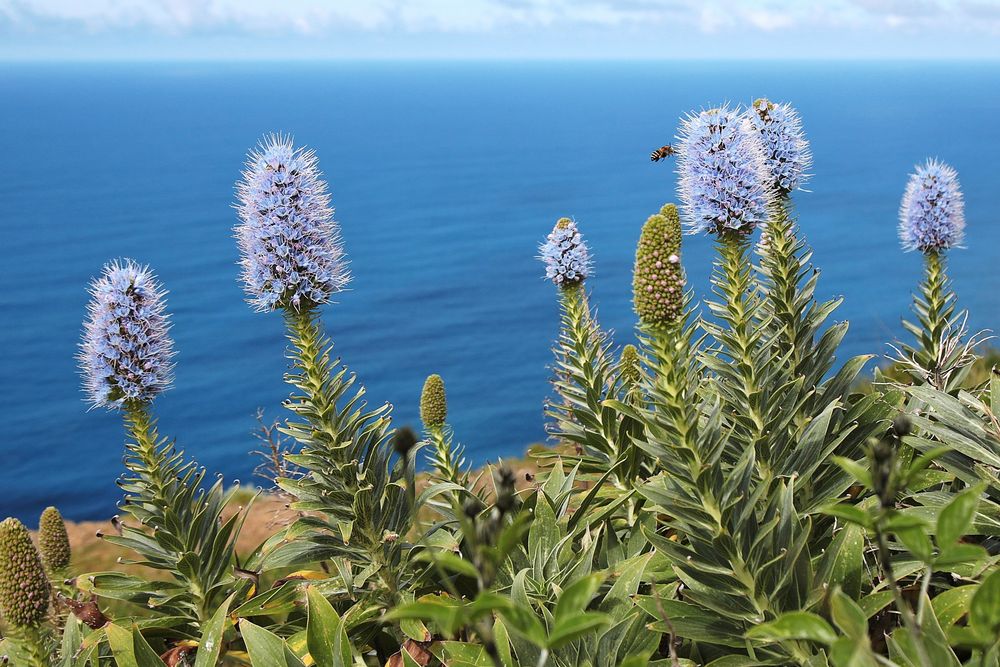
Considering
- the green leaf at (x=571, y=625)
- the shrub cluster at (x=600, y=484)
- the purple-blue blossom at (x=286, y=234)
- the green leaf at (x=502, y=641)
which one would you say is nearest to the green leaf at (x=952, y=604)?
the shrub cluster at (x=600, y=484)

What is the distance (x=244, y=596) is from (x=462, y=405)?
7056 cm

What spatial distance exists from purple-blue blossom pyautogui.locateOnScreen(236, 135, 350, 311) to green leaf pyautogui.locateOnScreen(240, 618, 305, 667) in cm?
147

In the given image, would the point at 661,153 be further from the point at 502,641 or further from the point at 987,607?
the point at 987,607

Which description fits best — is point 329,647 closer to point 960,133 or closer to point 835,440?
point 835,440

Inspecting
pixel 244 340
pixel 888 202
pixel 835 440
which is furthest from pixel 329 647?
pixel 888 202

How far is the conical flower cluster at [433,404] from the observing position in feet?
17.6

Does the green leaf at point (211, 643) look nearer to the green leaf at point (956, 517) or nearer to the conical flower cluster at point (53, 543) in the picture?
the conical flower cluster at point (53, 543)

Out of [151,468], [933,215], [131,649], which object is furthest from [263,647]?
[933,215]

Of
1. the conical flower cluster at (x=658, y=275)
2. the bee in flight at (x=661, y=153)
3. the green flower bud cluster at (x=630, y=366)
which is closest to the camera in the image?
the conical flower cluster at (x=658, y=275)

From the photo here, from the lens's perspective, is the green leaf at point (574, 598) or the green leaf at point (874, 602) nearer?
the green leaf at point (574, 598)

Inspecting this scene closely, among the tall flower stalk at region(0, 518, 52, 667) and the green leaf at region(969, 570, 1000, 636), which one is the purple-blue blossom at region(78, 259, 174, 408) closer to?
the tall flower stalk at region(0, 518, 52, 667)

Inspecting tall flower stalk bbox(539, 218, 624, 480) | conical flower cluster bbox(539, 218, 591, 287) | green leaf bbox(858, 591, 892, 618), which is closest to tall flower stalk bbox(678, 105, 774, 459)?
green leaf bbox(858, 591, 892, 618)

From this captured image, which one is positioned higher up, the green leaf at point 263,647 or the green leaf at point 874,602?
the green leaf at point 263,647

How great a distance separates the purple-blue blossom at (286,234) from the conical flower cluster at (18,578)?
4.58 ft
